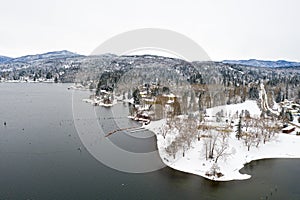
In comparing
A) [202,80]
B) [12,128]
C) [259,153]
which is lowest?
[259,153]

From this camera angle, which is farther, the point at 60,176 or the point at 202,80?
the point at 202,80

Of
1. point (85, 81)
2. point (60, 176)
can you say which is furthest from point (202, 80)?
point (60, 176)

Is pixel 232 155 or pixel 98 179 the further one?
pixel 232 155

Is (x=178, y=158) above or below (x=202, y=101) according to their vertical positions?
below

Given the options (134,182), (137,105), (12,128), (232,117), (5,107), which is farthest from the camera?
(137,105)

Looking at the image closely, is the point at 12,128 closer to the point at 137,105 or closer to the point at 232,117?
the point at 137,105

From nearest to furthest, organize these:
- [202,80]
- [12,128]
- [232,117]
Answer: [12,128]
[232,117]
[202,80]

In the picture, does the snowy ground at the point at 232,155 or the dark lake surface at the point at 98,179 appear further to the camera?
the snowy ground at the point at 232,155

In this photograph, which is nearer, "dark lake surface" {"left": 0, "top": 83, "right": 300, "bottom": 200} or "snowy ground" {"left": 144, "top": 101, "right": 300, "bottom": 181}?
"dark lake surface" {"left": 0, "top": 83, "right": 300, "bottom": 200}
